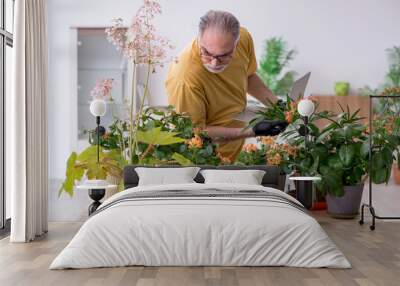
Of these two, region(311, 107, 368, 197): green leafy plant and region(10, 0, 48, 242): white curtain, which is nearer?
region(10, 0, 48, 242): white curtain

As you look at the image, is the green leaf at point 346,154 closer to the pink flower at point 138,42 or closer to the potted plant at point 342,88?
the pink flower at point 138,42

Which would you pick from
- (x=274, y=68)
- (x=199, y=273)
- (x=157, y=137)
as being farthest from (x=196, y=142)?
(x=274, y=68)

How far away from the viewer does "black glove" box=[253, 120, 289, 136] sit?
625cm

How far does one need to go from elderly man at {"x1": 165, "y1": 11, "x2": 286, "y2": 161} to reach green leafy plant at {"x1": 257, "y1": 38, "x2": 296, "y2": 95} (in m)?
3.88

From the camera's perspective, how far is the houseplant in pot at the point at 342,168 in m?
6.18

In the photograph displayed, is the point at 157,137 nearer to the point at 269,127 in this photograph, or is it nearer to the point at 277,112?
the point at 269,127

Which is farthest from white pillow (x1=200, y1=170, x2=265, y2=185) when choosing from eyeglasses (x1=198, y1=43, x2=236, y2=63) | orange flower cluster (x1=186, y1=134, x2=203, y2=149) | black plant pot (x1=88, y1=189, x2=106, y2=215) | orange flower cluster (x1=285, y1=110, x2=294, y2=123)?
eyeglasses (x1=198, y1=43, x2=236, y2=63)

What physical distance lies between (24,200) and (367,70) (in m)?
7.47

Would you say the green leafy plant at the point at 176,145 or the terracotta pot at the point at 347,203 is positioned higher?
the green leafy plant at the point at 176,145

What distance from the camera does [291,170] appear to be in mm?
6359

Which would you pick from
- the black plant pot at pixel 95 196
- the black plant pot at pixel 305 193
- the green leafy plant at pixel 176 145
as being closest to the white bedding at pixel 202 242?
the black plant pot at pixel 95 196

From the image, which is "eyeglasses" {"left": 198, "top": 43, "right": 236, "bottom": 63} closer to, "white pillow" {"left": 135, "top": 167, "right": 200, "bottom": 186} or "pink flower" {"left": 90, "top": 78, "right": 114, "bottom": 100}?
"pink flower" {"left": 90, "top": 78, "right": 114, "bottom": 100}

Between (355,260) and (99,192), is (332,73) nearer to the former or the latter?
(99,192)

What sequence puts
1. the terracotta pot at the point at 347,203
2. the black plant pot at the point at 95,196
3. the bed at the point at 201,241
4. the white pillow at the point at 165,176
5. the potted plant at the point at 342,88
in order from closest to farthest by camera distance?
the bed at the point at 201,241 → the white pillow at the point at 165,176 → the black plant pot at the point at 95,196 → the terracotta pot at the point at 347,203 → the potted plant at the point at 342,88
